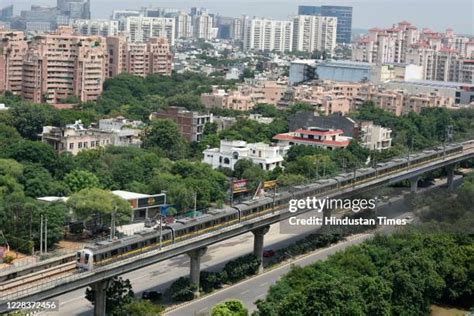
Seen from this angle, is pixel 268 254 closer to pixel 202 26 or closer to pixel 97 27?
pixel 97 27

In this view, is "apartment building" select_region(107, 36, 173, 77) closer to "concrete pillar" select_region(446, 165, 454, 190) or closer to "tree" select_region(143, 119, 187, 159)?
"tree" select_region(143, 119, 187, 159)

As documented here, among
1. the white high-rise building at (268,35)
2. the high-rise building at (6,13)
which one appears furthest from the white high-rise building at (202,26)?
the high-rise building at (6,13)

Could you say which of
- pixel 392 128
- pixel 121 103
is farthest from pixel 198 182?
pixel 121 103

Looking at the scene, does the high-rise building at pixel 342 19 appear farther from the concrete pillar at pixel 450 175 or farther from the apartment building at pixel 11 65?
the concrete pillar at pixel 450 175

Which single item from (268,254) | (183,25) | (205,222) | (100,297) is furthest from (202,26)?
(100,297)

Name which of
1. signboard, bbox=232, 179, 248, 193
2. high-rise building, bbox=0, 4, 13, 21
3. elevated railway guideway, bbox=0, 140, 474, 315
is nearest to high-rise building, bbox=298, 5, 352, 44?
high-rise building, bbox=0, 4, 13, 21

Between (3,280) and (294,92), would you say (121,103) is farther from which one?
(3,280)
